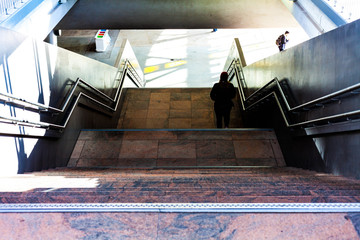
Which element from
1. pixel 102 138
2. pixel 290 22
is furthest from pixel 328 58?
pixel 290 22

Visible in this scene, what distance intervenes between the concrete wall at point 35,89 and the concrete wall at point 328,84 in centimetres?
371

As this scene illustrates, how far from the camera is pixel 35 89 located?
16.1ft

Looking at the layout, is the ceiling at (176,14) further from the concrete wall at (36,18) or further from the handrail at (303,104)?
the concrete wall at (36,18)

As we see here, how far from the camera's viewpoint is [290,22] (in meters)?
11.5

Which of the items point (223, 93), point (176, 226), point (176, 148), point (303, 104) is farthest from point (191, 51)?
point (176, 226)

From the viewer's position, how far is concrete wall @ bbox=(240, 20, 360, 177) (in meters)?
3.76

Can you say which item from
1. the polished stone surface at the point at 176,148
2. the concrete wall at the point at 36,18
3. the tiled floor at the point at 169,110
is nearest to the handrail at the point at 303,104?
the polished stone surface at the point at 176,148

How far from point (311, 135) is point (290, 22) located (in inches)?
299

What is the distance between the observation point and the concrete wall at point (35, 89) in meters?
4.09

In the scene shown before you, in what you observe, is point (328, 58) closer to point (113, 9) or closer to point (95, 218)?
point (95, 218)

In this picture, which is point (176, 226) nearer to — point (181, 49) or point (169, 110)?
point (169, 110)

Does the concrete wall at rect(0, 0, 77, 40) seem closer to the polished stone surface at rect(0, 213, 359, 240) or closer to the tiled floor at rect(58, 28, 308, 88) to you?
the polished stone surface at rect(0, 213, 359, 240)

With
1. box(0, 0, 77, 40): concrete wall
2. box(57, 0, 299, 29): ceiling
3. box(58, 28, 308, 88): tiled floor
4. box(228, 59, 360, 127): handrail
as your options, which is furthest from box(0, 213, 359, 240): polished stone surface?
box(58, 28, 308, 88): tiled floor

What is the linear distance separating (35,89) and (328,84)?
3829 millimetres
